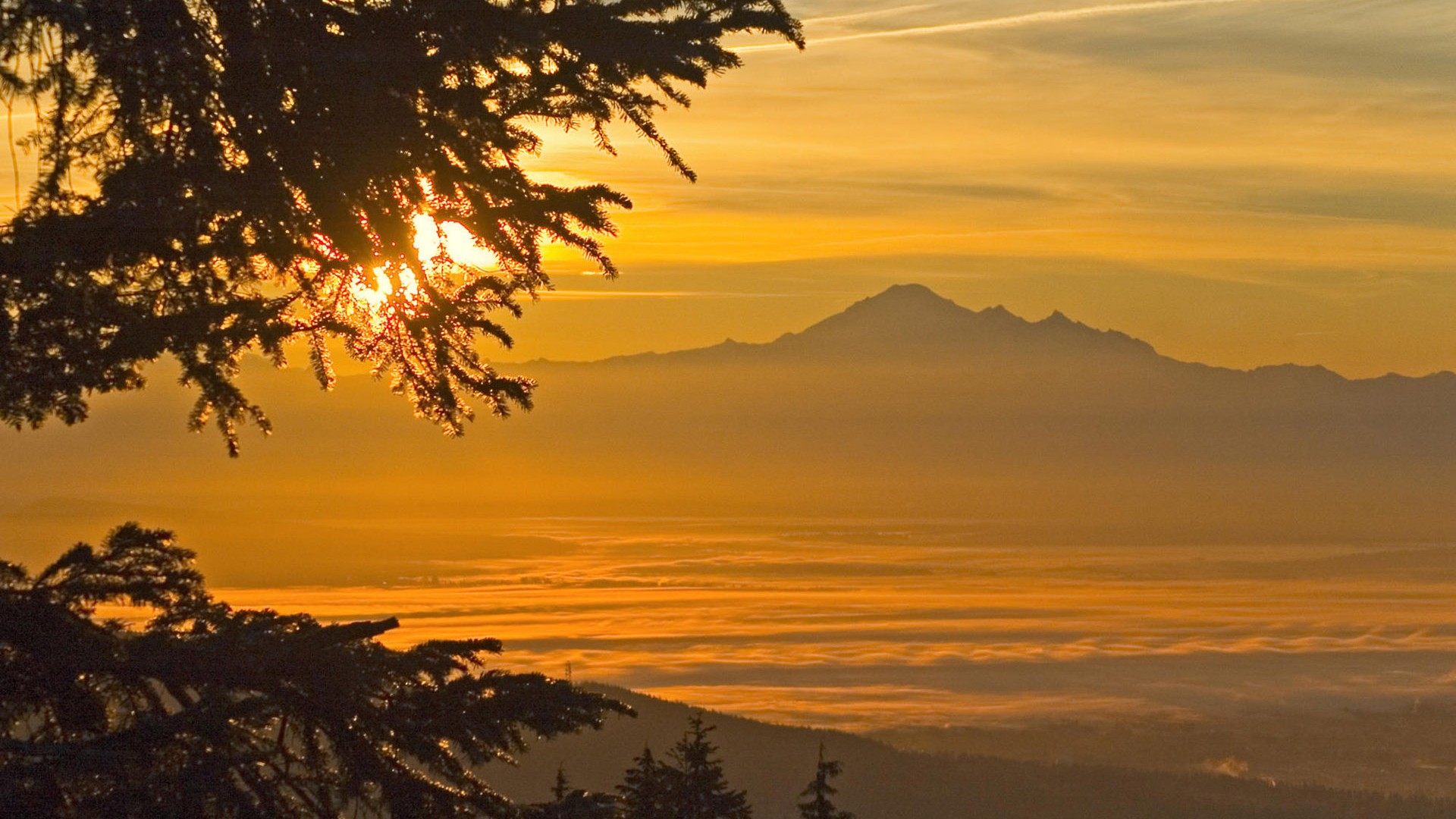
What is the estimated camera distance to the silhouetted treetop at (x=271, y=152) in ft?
24.6

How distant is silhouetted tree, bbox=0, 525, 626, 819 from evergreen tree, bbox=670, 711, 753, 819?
8084 millimetres

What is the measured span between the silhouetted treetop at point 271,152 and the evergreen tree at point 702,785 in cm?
878

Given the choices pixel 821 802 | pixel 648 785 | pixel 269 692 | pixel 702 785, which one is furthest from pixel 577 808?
pixel 821 802

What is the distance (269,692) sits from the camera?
24.5 feet

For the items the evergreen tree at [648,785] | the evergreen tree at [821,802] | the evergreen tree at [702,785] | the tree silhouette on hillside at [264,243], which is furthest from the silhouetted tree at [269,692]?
the evergreen tree at [821,802]

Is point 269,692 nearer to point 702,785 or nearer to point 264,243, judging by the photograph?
point 264,243

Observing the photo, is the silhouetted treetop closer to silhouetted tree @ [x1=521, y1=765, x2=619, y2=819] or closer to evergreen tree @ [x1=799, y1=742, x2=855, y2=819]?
silhouetted tree @ [x1=521, y1=765, x2=619, y2=819]

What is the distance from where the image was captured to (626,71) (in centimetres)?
834

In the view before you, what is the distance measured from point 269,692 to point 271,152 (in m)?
2.63

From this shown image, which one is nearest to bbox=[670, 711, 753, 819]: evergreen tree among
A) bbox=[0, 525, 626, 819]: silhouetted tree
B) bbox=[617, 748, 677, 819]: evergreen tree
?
bbox=[617, 748, 677, 819]: evergreen tree

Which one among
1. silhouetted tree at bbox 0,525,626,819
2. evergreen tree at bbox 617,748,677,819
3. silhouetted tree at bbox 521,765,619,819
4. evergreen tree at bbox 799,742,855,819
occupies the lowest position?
evergreen tree at bbox 799,742,855,819

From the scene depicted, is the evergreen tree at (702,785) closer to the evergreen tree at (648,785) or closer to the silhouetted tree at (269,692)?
the evergreen tree at (648,785)

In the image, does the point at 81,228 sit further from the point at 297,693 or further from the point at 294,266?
the point at 297,693

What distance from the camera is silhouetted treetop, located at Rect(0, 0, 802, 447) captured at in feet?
24.6
